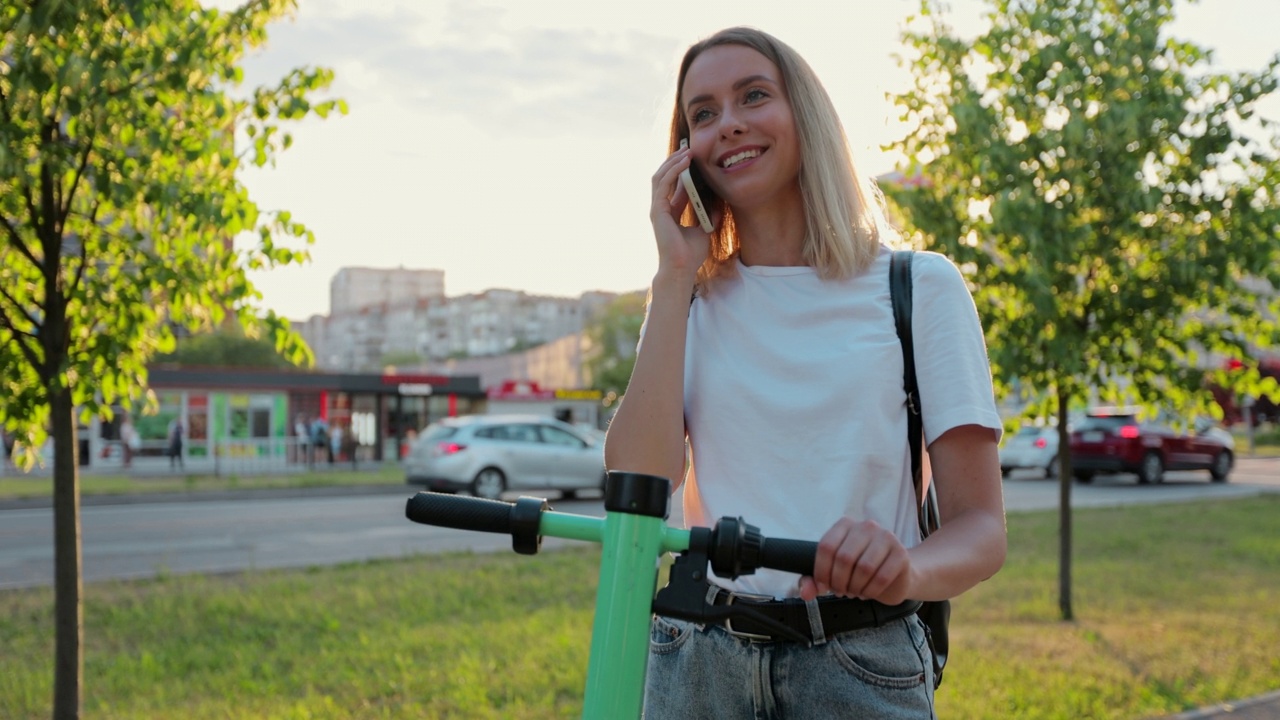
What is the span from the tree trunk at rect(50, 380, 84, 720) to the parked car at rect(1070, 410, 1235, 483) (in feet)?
71.7

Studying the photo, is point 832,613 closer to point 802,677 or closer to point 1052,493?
point 802,677

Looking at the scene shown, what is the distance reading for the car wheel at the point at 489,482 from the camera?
62.1 feet

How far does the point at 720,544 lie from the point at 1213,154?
24.1ft

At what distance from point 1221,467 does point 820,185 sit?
88.3 feet

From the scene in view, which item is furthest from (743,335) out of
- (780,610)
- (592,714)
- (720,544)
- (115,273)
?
(115,273)

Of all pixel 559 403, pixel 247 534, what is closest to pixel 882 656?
pixel 247 534

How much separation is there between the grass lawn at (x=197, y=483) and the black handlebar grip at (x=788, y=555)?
21820mm

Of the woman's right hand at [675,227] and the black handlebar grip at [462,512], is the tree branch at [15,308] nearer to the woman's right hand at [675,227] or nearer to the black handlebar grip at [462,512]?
the woman's right hand at [675,227]

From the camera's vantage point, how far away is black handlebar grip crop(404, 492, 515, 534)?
4.48ft

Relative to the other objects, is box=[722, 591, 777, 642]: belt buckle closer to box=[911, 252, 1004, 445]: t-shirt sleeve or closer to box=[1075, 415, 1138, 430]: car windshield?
box=[911, 252, 1004, 445]: t-shirt sleeve

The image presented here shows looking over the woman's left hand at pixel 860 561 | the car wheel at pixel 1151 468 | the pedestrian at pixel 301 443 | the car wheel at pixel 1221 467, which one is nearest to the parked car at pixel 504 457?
the car wheel at pixel 1151 468

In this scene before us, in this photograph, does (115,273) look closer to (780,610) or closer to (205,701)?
(205,701)

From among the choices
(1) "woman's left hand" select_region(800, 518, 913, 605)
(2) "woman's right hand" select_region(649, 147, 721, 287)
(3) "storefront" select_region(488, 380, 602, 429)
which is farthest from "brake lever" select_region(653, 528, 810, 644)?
(3) "storefront" select_region(488, 380, 602, 429)

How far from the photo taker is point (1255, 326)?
7.77 meters
